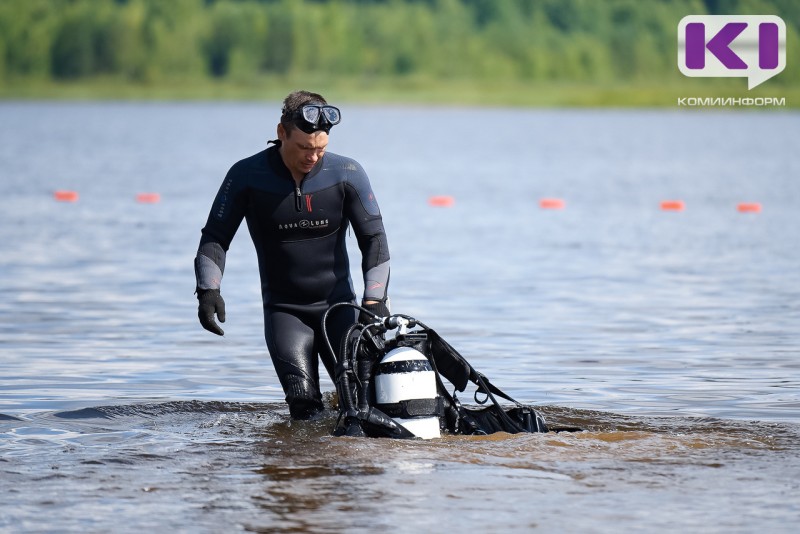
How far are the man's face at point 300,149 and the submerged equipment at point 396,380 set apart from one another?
781 mm

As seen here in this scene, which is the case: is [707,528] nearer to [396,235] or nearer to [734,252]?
[734,252]

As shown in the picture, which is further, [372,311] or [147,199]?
[147,199]

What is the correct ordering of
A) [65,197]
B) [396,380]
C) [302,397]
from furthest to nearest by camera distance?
[65,197]
[302,397]
[396,380]

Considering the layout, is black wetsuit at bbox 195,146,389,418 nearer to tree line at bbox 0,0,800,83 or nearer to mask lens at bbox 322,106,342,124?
mask lens at bbox 322,106,342,124

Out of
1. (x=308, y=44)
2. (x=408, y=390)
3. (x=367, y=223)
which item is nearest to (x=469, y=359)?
(x=367, y=223)

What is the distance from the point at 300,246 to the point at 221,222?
45 centimetres

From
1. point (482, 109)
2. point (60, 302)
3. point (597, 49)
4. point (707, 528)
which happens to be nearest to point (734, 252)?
point (60, 302)

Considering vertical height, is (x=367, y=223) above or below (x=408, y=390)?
above

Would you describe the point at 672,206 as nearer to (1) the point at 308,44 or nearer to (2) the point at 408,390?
(2) the point at 408,390

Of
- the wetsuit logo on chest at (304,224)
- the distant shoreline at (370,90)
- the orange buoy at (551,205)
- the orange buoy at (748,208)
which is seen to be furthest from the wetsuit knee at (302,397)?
the distant shoreline at (370,90)

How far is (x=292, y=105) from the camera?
26.9 ft

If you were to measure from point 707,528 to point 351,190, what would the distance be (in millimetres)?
2881

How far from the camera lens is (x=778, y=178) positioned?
39344 mm

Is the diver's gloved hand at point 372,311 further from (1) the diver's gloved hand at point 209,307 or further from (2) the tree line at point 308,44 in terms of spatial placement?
(2) the tree line at point 308,44
